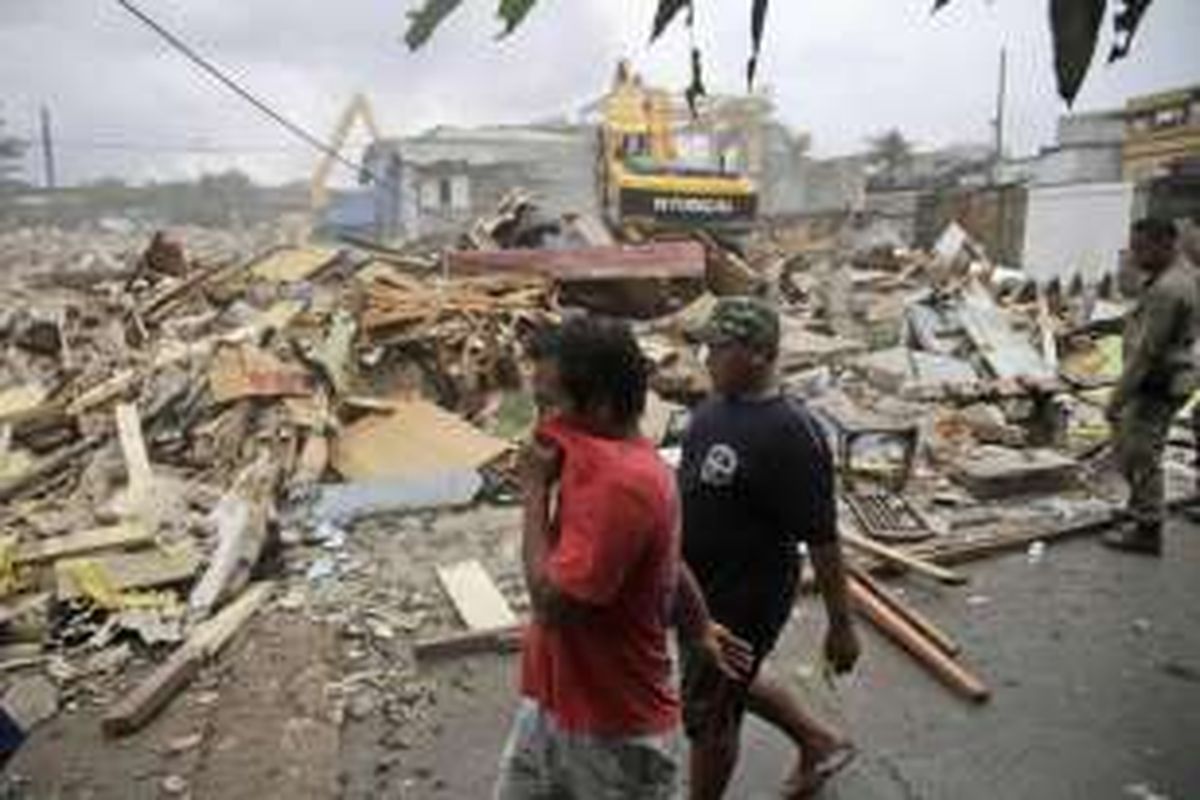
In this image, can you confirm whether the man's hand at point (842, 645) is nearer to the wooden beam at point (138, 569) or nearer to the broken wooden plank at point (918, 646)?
the broken wooden plank at point (918, 646)

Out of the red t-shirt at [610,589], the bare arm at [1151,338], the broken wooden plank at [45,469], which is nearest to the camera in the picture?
the red t-shirt at [610,589]

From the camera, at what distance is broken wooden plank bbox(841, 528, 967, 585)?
5.94m

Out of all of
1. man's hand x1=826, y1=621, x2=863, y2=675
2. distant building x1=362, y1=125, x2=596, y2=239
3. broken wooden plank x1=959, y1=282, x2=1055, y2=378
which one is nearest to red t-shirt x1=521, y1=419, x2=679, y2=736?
man's hand x1=826, y1=621, x2=863, y2=675

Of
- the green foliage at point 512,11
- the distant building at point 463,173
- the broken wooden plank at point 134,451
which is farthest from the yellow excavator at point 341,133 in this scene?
the green foliage at point 512,11

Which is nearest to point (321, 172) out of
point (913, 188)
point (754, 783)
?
point (913, 188)

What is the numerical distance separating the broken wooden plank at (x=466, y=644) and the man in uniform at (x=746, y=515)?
79.5 inches

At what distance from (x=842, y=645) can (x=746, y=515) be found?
0.54 meters

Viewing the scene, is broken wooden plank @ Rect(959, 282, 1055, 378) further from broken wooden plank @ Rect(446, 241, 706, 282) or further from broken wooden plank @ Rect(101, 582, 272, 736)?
broken wooden plank @ Rect(101, 582, 272, 736)

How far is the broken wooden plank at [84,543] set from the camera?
5.95 metres

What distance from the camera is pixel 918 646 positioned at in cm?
501

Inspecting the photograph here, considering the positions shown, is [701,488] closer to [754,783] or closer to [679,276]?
[754,783]

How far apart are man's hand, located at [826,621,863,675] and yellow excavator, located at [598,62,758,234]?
35.3 ft

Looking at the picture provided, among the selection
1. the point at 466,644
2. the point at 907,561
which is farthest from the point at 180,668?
the point at 907,561

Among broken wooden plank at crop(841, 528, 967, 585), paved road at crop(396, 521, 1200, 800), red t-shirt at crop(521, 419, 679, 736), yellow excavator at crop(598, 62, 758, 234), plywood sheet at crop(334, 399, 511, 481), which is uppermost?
yellow excavator at crop(598, 62, 758, 234)
